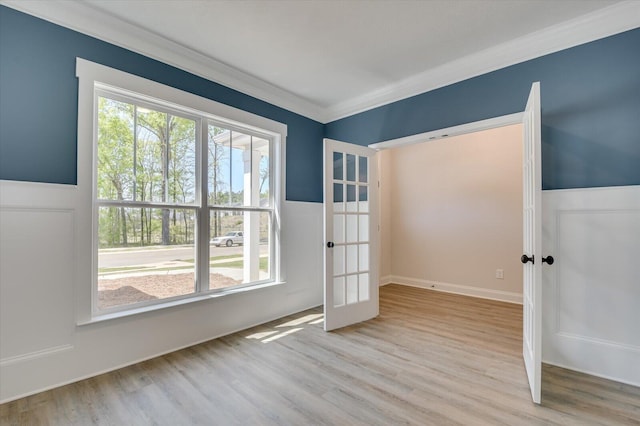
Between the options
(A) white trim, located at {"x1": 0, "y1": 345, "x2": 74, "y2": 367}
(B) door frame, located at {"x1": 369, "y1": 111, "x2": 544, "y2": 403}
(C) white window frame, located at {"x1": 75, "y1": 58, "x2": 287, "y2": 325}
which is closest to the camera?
(A) white trim, located at {"x1": 0, "y1": 345, "x2": 74, "y2": 367}

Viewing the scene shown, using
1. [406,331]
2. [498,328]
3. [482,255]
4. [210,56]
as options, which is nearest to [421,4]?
[210,56]

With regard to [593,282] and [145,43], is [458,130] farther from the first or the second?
[145,43]

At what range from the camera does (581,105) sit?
7.61 ft

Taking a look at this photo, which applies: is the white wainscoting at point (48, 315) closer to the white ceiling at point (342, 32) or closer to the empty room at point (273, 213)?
the empty room at point (273, 213)

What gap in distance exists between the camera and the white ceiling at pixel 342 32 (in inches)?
83.7

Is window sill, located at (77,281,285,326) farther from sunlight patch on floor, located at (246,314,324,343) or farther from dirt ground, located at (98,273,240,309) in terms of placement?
sunlight patch on floor, located at (246,314,324,343)

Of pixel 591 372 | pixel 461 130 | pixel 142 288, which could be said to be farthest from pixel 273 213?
pixel 591 372

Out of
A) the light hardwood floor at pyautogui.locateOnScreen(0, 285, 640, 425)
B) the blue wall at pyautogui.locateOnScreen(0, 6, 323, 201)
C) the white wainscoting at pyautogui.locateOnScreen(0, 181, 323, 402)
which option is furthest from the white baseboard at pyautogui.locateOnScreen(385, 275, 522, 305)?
the blue wall at pyautogui.locateOnScreen(0, 6, 323, 201)

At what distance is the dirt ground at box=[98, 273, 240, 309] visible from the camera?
2.37m

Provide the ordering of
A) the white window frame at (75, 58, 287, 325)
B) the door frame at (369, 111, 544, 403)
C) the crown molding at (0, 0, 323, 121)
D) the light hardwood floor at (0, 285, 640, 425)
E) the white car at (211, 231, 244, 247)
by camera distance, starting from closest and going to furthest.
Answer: the light hardwood floor at (0, 285, 640, 425)
the crown molding at (0, 0, 323, 121)
the white window frame at (75, 58, 287, 325)
the door frame at (369, 111, 544, 403)
the white car at (211, 231, 244, 247)

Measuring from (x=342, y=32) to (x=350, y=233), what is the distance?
6.73 ft

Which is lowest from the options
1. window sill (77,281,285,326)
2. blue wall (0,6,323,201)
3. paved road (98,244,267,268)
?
window sill (77,281,285,326)

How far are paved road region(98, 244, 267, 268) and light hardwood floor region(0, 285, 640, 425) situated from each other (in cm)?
84

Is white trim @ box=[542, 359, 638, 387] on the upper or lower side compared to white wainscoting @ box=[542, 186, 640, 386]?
lower
